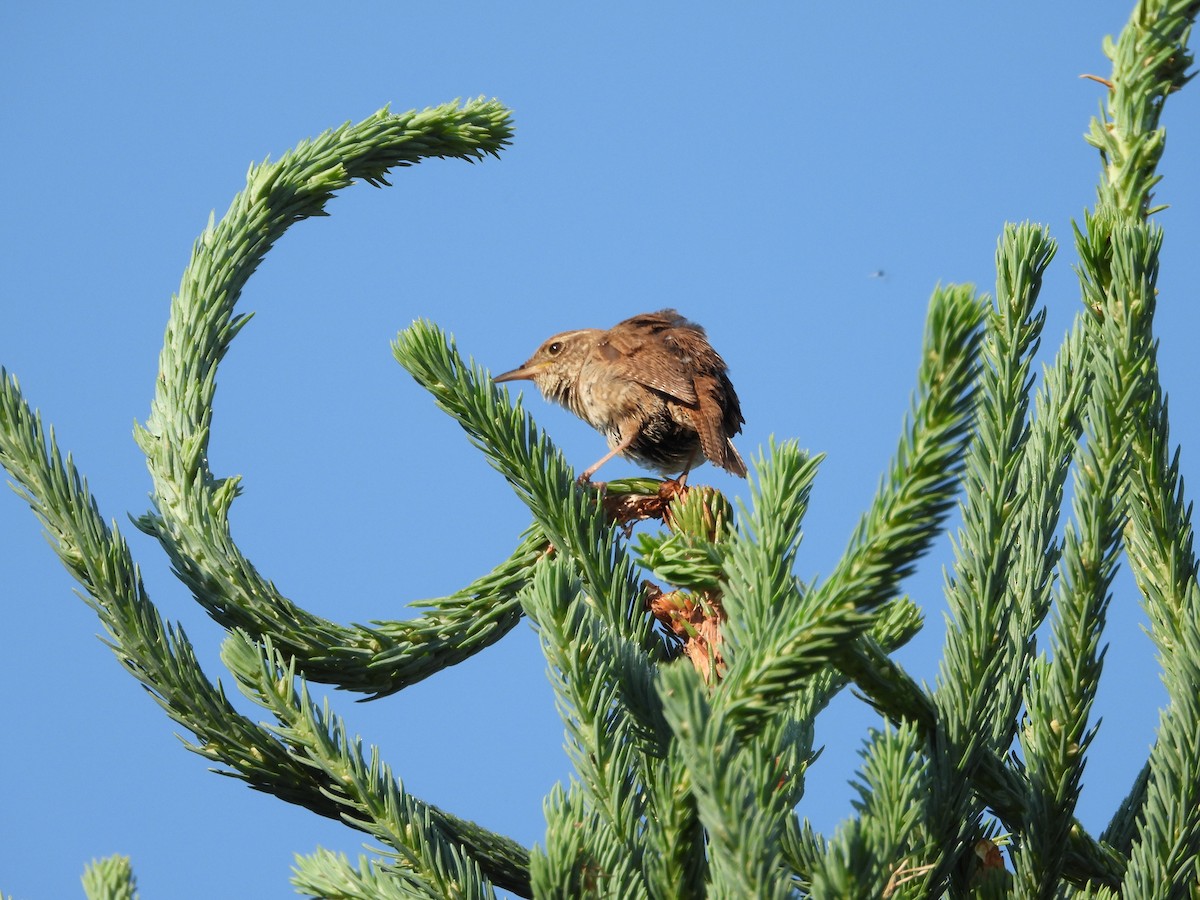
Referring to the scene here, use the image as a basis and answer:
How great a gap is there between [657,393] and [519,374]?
4.75ft

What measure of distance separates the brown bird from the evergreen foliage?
2897 mm

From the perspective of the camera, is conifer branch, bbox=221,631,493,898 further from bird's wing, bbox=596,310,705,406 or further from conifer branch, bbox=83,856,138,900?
bird's wing, bbox=596,310,705,406

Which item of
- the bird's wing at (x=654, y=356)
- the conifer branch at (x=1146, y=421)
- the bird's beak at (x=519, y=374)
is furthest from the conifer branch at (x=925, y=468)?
the bird's beak at (x=519, y=374)

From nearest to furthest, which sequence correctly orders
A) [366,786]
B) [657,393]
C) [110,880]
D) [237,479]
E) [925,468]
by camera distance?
[925,468], [110,880], [366,786], [237,479], [657,393]

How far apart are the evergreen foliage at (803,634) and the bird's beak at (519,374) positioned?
403 centimetres

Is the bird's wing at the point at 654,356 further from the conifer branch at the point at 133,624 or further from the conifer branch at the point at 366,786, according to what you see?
the conifer branch at the point at 366,786

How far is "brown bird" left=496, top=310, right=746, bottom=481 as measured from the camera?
5398mm

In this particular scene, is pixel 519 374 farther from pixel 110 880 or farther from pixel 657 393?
pixel 110 880

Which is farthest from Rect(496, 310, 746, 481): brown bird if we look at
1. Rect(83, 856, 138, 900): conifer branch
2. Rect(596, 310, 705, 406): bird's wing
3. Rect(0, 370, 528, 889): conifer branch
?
Rect(83, 856, 138, 900): conifer branch

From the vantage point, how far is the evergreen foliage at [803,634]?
1477 millimetres

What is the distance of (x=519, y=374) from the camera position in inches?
267

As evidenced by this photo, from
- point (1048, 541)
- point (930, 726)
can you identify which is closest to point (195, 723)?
point (930, 726)

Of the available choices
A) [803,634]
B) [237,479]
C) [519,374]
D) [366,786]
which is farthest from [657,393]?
[803,634]

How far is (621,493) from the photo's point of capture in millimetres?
3203
